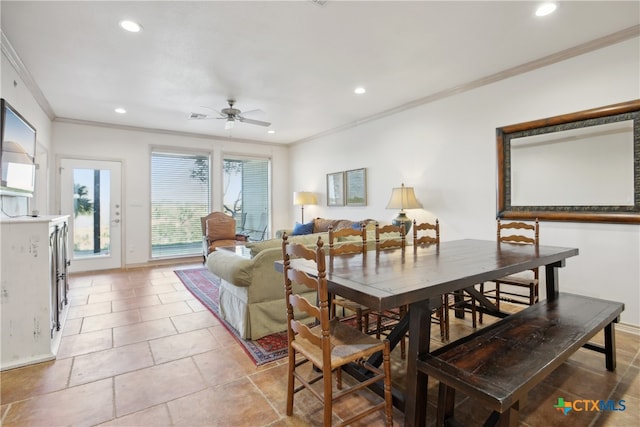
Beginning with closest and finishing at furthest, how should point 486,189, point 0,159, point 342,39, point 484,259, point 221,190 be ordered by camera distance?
point 484,259 < point 0,159 < point 342,39 < point 486,189 < point 221,190

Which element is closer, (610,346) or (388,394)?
(388,394)

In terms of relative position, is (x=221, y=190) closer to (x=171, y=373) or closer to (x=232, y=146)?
(x=232, y=146)

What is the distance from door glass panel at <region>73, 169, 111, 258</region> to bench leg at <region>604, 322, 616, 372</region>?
680 centimetres

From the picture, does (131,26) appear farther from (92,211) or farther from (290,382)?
(92,211)

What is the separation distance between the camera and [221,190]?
265 inches

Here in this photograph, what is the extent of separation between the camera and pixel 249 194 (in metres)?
7.35

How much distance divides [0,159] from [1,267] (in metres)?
1.08

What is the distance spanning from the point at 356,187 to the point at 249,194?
114 inches

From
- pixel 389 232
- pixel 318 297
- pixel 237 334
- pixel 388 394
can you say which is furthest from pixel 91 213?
pixel 388 394

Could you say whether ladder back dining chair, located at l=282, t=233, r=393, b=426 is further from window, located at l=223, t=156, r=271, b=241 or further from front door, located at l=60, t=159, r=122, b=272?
window, located at l=223, t=156, r=271, b=241

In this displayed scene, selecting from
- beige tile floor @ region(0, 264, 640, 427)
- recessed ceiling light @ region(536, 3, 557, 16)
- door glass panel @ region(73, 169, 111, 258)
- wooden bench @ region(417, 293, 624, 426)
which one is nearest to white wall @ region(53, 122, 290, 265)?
door glass panel @ region(73, 169, 111, 258)

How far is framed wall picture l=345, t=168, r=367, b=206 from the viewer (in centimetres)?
544

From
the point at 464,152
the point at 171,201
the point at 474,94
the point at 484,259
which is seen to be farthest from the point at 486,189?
the point at 171,201

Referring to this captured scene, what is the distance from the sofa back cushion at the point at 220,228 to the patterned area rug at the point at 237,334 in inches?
31.8
